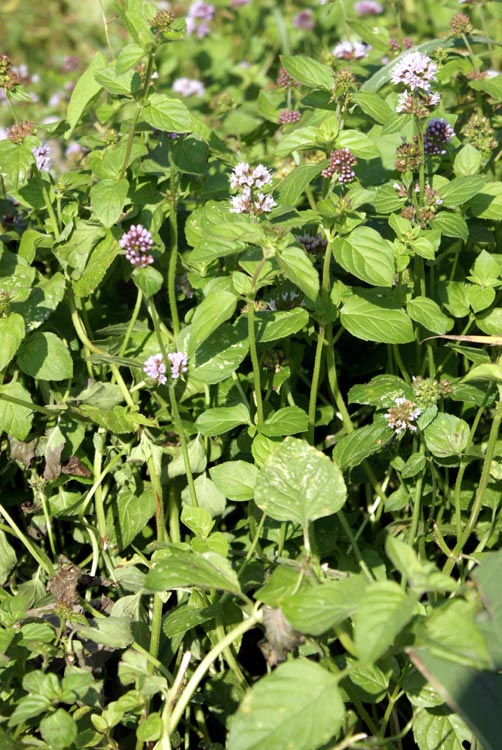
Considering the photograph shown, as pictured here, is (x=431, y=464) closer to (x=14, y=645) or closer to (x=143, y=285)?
(x=143, y=285)

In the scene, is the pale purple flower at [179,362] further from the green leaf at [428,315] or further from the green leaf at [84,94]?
the green leaf at [84,94]

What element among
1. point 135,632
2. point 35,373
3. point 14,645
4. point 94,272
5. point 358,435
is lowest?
point 135,632

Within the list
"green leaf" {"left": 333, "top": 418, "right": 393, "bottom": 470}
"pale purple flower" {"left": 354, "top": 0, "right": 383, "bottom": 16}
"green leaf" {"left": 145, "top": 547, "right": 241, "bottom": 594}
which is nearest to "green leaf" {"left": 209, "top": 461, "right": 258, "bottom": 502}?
"green leaf" {"left": 333, "top": 418, "right": 393, "bottom": 470}

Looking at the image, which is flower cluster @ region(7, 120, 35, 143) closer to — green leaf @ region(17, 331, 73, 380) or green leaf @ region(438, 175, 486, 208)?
green leaf @ region(17, 331, 73, 380)

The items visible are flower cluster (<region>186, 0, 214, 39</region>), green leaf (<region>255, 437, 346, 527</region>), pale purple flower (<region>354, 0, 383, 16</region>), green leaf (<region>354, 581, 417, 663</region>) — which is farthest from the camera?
flower cluster (<region>186, 0, 214, 39</region>)

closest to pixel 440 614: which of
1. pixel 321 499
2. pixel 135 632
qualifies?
pixel 321 499

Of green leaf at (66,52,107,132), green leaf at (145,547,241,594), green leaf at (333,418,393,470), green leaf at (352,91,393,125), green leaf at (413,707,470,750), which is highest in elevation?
green leaf at (66,52,107,132)

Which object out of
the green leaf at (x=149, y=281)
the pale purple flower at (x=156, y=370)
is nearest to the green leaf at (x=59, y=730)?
the pale purple flower at (x=156, y=370)
